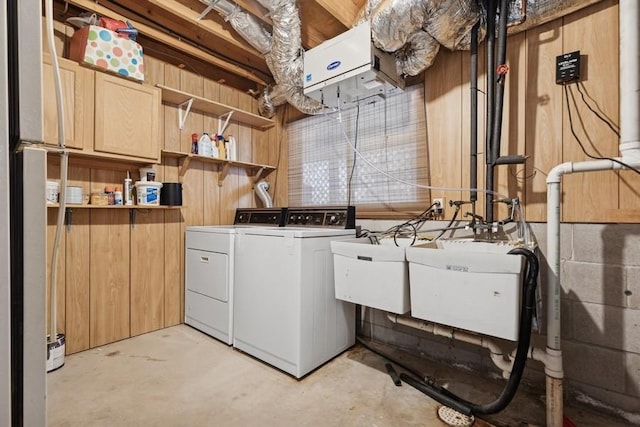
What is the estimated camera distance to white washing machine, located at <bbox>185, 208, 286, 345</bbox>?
7.39ft

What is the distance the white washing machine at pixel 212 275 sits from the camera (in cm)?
225

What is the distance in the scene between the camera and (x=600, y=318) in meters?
1.58

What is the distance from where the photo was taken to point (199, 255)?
252cm

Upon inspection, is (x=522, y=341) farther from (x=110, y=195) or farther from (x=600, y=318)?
(x=110, y=195)

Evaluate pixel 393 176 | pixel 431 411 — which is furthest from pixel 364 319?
pixel 393 176

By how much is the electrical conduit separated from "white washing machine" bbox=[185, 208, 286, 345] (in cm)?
187

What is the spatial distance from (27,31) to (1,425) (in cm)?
74

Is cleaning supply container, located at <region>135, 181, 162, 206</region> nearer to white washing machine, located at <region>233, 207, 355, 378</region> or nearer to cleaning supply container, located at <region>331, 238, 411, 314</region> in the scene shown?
white washing machine, located at <region>233, 207, 355, 378</region>

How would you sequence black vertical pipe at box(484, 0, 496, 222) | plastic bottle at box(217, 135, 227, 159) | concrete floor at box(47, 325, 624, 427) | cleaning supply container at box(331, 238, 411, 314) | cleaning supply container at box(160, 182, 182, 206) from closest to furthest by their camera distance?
concrete floor at box(47, 325, 624, 427)
cleaning supply container at box(331, 238, 411, 314)
black vertical pipe at box(484, 0, 496, 222)
cleaning supply container at box(160, 182, 182, 206)
plastic bottle at box(217, 135, 227, 159)

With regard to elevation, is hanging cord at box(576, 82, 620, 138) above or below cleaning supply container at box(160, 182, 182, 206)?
above

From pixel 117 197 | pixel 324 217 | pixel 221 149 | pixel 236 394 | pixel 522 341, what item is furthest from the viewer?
pixel 221 149

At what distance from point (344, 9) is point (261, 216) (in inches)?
69.5

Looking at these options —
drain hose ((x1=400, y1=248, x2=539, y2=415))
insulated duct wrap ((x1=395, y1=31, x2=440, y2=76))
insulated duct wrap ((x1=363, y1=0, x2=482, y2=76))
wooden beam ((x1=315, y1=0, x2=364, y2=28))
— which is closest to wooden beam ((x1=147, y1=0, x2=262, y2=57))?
wooden beam ((x1=315, y1=0, x2=364, y2=28))

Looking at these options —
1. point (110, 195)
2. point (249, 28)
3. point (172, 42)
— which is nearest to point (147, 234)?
point (110, 195)
